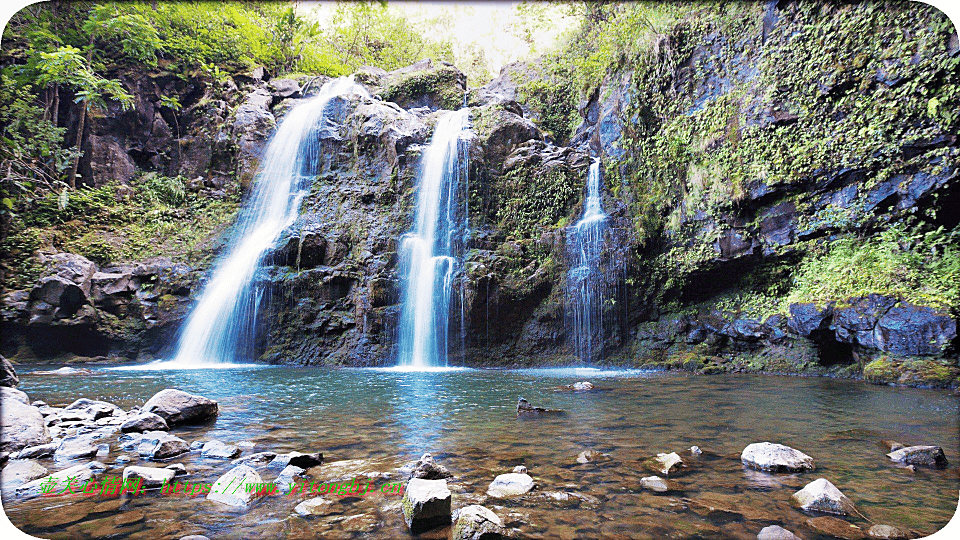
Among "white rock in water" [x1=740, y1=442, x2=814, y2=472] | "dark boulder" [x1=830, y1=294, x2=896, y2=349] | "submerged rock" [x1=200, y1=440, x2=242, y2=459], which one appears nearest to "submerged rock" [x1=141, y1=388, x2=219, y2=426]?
"submerged rock" [x1=200, y1=440, x2=242, y2=459]

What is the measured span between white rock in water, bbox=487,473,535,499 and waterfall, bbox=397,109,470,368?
27.1 feet

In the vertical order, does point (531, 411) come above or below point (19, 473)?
below

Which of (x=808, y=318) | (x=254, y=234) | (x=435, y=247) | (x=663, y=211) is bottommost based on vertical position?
(x=808, y=318)

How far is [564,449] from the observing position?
9.91ft

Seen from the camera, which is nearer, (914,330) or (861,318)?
(914,330)

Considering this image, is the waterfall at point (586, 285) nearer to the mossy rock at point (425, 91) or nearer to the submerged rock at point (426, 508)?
the submerged rock at point (426, 508)

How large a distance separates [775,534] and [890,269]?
26.8ft

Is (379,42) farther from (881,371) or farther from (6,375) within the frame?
(881,371)

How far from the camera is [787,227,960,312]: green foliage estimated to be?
6.49m

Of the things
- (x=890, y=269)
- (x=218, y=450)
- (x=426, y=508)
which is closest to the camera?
(x=426, y=508)

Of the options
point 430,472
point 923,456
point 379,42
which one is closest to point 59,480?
point 430,472

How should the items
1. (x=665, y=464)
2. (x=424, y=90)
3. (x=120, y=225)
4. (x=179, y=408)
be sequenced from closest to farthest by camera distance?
(x=665, y=464) → (x=179, y=408) → (x=120, y=225) → (x=424, y=90)

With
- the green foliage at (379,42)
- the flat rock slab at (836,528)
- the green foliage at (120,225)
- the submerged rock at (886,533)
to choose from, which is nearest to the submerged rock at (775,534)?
the flat rock slab at (836,528)

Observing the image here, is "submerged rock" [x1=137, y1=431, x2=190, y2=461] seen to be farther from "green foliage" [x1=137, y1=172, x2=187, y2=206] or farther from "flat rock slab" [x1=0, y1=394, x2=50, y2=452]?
"green foliage" [x1=137, y1=172, x2=187, y2=206]
